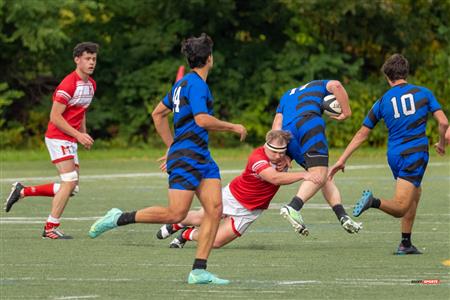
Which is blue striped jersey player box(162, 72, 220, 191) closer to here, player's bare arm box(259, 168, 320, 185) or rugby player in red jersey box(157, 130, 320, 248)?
player's bare arm box(259, 168, 320, 185)

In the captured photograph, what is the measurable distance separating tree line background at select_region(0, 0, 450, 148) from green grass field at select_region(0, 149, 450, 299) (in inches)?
662

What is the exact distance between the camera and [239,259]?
1211 cm

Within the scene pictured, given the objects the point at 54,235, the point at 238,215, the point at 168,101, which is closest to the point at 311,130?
the point at 238,215

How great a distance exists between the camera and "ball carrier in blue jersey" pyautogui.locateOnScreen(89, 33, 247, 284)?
10211mm

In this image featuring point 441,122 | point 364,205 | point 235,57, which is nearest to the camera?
point 364,205

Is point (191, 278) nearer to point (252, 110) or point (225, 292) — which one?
point (225, 292)

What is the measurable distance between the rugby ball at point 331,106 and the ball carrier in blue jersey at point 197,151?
3080 mm

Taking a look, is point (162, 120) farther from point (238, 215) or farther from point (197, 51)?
point (238, 215)

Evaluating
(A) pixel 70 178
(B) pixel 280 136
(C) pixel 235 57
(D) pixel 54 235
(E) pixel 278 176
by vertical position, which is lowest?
(C) pixel 235 57

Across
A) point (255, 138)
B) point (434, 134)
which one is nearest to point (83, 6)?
point (255, 138)

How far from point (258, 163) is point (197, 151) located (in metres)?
2.15

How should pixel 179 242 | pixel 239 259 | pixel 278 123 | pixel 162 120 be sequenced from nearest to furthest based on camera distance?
pixel 162 120
pixel 239 259
pixel 179 242
pixel 278 123

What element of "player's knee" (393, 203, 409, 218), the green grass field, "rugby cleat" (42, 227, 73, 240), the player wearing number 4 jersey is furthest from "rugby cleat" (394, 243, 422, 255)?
the player wearing number 4 jersey

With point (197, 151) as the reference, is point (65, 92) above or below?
below
